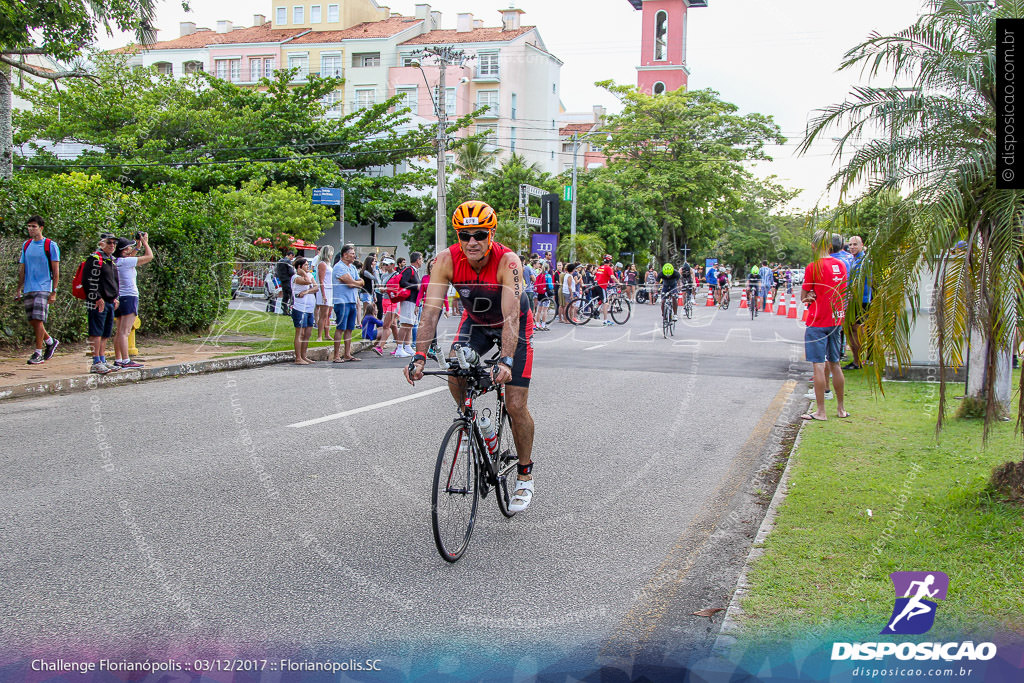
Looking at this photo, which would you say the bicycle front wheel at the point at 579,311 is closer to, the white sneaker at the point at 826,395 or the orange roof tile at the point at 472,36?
the white sneaker at the point at 826,395

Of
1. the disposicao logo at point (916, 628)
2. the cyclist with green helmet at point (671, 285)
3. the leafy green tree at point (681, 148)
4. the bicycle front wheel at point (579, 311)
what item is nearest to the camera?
the disposicao logo at point (916, 628)

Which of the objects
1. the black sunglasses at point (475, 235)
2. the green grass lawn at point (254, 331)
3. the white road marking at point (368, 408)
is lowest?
the white road marking at point (368, 408)

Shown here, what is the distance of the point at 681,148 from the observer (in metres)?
57.1

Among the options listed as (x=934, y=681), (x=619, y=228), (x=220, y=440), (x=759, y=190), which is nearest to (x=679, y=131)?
(x=619, y=228)

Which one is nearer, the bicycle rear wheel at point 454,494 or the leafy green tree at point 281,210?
the bicycle rear wheel at point 454,494

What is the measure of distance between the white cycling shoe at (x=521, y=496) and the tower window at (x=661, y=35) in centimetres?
6698

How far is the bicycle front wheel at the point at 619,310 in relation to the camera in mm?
25781

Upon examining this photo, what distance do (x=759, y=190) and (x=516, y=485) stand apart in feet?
264

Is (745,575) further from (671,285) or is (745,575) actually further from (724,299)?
(724,299)

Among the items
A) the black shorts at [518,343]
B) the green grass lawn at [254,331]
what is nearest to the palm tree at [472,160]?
the green grass lawn at [254,331]

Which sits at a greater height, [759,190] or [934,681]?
[759,190]

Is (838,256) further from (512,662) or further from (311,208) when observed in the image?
(311,208)

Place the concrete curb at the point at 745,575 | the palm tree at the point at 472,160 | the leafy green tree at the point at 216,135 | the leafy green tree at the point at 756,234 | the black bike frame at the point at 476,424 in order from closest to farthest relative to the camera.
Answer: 1. the concrete curb at the point at 745,575
2. the black bike frame at the point at 476,424
3. the leafy green tree at the point at 216,135
4. the palm tree at the point at 472,160
5. the leafy green tree at the point at 756,234

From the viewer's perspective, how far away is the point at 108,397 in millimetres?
10281
